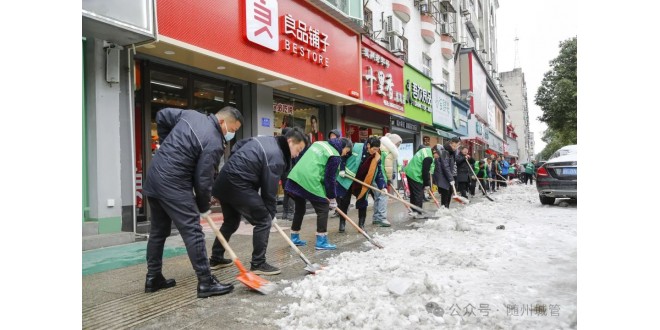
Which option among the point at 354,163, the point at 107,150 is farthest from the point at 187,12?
the point at 354,163

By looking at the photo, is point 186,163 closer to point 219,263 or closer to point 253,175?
point 253,175

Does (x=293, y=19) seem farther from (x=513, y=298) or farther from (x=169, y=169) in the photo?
(x=513, y=298)

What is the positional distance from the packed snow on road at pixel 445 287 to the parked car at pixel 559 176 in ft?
12.9

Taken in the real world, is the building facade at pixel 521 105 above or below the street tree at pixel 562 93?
above

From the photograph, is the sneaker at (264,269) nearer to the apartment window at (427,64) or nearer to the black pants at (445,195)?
the black pants at (445,195)

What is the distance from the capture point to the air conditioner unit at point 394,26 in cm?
1597

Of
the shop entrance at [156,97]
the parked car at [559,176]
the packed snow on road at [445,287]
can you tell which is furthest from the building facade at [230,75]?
the parked car at [559,176]

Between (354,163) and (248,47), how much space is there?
3.22m

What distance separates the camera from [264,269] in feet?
13.3

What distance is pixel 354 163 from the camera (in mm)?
6902

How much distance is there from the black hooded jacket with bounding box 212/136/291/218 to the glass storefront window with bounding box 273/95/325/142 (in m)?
6.16

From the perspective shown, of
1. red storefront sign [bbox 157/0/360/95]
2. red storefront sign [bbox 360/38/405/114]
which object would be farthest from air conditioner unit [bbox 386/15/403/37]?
red storefront sign [bbox 157/0/360/95]

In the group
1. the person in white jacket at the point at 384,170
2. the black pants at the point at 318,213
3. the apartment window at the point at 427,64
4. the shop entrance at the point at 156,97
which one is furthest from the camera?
the apartment window at the point at 427,64

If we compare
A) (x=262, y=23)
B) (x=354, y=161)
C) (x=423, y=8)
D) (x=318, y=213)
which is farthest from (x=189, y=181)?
(x=423, y=8)
